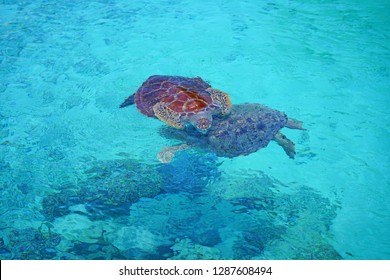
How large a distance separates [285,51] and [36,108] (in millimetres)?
4883

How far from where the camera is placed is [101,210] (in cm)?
384

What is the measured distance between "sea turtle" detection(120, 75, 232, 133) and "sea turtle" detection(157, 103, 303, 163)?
155mm

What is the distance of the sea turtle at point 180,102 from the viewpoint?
428 centimetres

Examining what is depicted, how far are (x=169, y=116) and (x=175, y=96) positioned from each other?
35 cm

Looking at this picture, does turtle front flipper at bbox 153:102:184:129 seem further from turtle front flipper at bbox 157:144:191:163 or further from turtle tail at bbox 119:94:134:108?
turtle tail at bbox 119:94:134:108

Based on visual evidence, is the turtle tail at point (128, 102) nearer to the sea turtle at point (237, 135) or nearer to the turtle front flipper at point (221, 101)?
the sea turtle at point (237, 135)

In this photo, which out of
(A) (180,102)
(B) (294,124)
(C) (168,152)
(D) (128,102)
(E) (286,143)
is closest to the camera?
(C) (168,152)

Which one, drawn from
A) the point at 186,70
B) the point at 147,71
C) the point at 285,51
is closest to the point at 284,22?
the point at 285,51

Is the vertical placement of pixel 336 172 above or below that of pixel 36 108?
below

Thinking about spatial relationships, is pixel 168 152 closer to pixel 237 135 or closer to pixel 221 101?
pixel 237 135

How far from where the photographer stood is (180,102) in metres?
4.39

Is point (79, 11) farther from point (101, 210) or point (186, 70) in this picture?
point (101, 210)

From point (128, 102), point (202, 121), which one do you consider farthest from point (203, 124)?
point (128, 102)

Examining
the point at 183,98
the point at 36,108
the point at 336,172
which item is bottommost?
the point at 336,172
